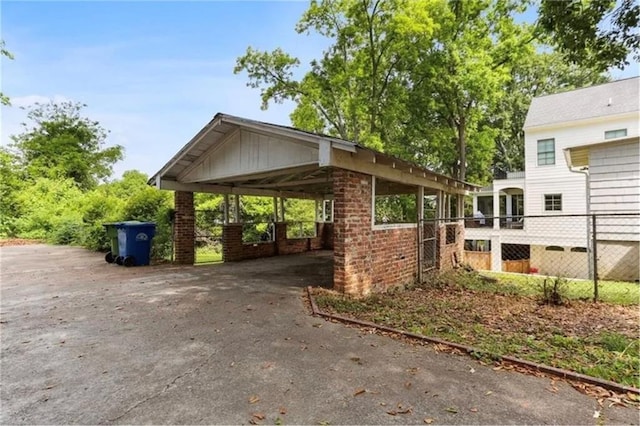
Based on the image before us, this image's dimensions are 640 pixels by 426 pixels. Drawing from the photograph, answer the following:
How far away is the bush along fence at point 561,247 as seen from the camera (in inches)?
393

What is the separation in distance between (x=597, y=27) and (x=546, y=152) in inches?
538

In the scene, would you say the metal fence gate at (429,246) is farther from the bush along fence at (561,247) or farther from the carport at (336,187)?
the bush along fence at (561,247)

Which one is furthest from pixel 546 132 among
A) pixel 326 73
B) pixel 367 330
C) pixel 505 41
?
pixel 367 330

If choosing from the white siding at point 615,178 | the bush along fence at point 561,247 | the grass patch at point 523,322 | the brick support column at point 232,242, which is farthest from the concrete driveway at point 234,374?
the white siding at point 615,178

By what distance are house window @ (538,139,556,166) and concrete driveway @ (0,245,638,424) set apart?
17263 mm

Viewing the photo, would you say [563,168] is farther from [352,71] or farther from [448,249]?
[352,71]

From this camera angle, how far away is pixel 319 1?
16.8 meters

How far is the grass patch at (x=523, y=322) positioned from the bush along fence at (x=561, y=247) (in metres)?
3.87

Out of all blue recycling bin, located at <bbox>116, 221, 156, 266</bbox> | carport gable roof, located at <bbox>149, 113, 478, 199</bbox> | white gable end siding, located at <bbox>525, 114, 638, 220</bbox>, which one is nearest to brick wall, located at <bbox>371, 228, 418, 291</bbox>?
carport gable roof, located at <bbox>149, 113, 478, 199</bbox>

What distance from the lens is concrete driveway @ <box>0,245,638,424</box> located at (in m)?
2.39

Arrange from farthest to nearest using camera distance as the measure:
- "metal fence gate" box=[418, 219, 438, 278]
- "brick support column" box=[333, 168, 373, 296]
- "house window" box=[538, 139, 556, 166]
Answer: "house window" box=[538, 139, 556, 166]
"metal fence gate" box=[418, 219, 438, 278]
"brick support column" box=[333, 168, 373, 296]

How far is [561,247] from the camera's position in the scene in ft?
52.1

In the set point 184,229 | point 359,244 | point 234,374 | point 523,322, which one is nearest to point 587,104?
point 523,322

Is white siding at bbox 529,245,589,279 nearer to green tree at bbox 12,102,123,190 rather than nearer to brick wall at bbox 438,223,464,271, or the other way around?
brick wall at bbox 438,223,464,271
